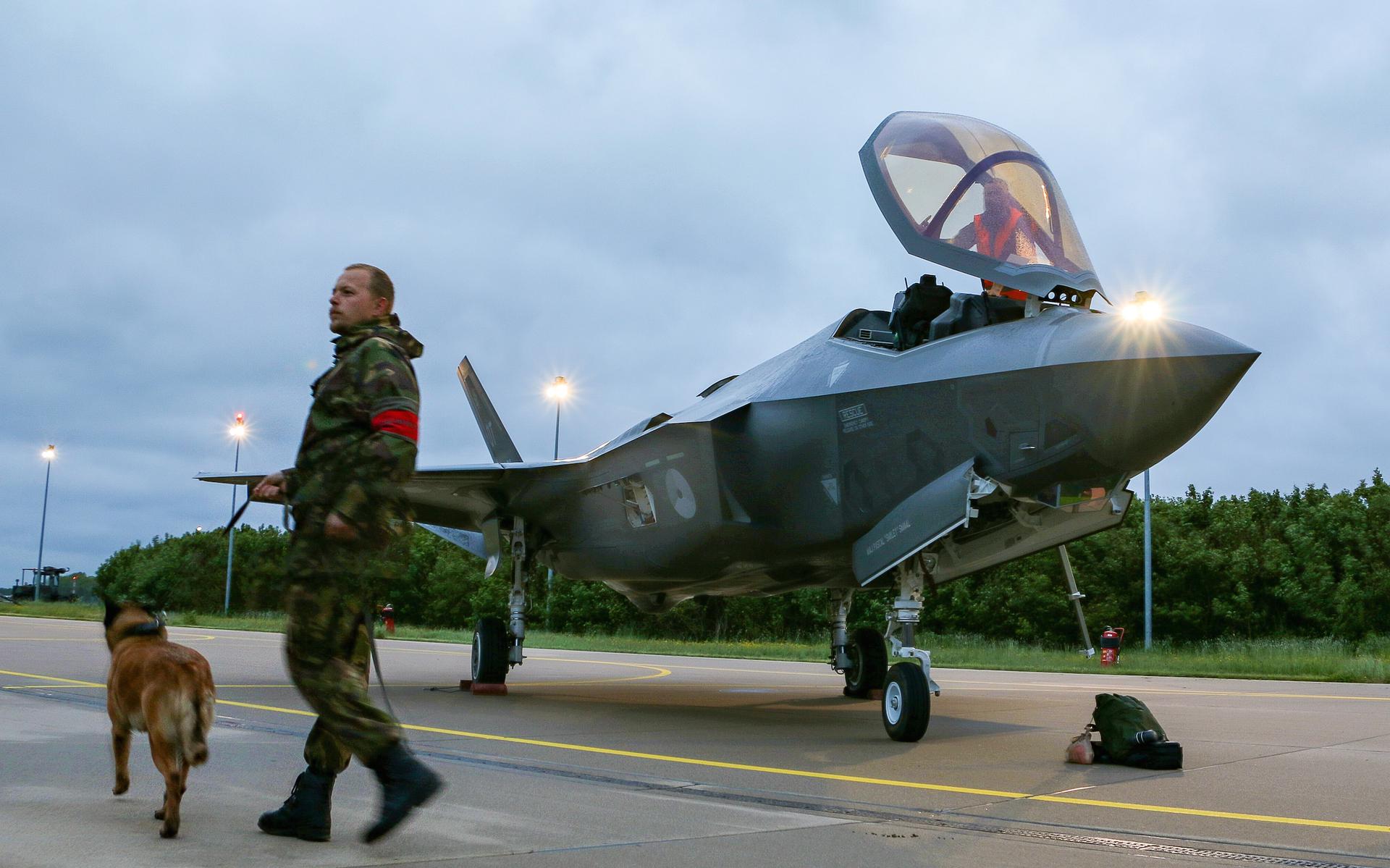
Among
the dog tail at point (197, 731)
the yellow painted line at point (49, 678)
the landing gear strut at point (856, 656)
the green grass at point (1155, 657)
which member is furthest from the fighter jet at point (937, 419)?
the green grass at point (1155, 657)

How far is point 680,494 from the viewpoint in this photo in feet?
32.7

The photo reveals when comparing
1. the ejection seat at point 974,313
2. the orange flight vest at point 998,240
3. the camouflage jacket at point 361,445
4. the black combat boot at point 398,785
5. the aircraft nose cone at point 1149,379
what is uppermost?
the orange flight vest at point 998,240

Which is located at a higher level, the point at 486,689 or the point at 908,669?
the point at 908,669

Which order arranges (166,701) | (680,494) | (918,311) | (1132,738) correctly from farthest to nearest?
(680,494) → (918,311) → (1132,738) → (166,701)

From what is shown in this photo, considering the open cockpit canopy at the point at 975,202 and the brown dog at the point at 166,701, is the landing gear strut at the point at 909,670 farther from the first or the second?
the brown dog at the point at 166,701

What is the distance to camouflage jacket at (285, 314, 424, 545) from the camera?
163 inches

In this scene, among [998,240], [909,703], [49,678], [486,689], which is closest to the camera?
[909,703]

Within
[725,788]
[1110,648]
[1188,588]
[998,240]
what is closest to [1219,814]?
[725,788]

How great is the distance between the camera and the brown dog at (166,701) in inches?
167

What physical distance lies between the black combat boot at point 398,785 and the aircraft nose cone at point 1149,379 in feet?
15.7

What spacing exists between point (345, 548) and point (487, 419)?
37.9 feet

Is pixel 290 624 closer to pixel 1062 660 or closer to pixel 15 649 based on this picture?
pixel 15 649

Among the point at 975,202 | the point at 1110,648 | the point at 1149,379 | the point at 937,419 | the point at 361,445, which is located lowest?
the point at 1110,648

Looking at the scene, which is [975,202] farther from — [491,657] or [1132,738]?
[491,657]
